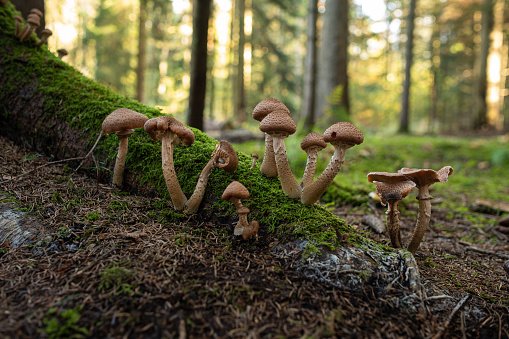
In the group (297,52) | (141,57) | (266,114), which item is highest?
(297,52)

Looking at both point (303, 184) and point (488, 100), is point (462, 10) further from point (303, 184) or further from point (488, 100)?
point (303, 184)

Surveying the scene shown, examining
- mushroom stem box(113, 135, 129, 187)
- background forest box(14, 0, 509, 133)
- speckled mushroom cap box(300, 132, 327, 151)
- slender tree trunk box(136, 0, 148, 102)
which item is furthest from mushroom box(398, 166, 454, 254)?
slender tree trunk box(136, 0, 148, 102)

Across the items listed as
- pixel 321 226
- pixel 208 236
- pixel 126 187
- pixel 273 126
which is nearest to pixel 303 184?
pixel 321 226

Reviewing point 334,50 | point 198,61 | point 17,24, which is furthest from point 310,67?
point 17,24

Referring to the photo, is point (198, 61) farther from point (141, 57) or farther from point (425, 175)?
point (141, 57)

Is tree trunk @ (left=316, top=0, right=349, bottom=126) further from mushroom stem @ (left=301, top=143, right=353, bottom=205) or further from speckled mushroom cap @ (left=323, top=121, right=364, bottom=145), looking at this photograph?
speckled mushroom cap @ (left=323, top=121, right=364, bottom=145)

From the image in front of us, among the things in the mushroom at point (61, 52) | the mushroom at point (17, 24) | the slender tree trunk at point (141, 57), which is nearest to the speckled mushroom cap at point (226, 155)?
the mushroom at point (61, 52)
